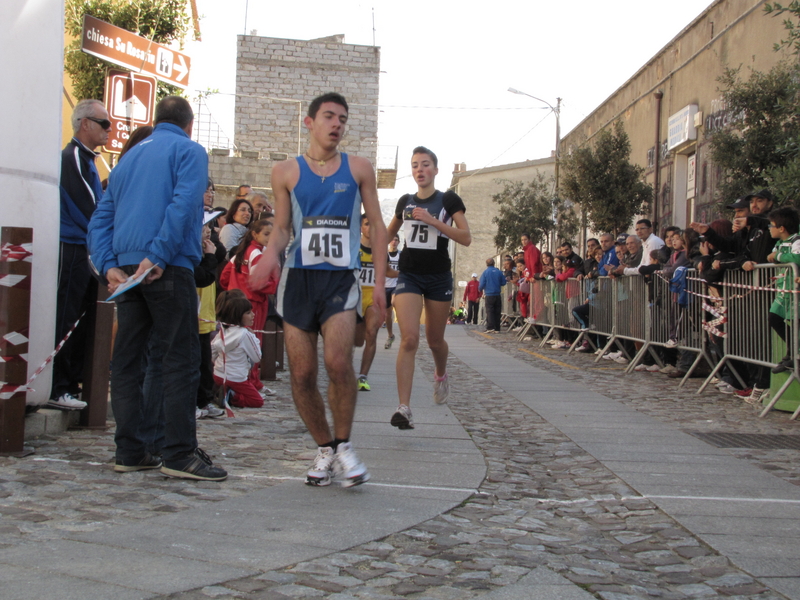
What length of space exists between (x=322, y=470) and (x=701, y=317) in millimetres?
7133

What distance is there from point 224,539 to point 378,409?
4275 mm

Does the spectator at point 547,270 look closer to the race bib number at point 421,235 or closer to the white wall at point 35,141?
the race bib number at point 421,235

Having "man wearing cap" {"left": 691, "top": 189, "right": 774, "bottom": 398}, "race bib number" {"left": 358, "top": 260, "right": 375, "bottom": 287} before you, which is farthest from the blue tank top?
"man wearing cap" {"left": 691, "top": 189, "right": 774, "bottom": 398}

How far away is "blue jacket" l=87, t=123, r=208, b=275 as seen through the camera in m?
4.54

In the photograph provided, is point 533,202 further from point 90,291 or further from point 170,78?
point 90,291

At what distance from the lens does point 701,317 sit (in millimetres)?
10375

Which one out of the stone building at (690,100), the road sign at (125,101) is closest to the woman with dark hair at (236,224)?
the road sign at (125,101)

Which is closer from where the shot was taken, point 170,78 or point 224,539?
point 224,539

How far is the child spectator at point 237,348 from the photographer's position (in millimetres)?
7492

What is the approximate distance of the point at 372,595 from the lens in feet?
9.53

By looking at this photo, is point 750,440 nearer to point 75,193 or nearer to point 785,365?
point 785,365

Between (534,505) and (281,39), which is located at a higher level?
(281,39)

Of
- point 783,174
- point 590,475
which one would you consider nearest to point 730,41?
point 783,174

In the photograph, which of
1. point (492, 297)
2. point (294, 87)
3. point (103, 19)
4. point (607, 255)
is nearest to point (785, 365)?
point (607, 255)
